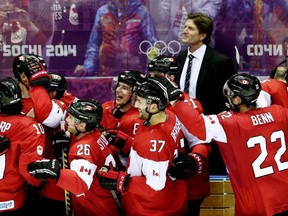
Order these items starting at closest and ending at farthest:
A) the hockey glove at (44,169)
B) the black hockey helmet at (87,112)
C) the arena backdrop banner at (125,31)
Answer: the hockey glove at (44,169) → the black hockey helmet at (87,112) → the arena backdrop banner at (125,31)

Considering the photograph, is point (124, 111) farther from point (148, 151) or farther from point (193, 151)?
point (148, 151)

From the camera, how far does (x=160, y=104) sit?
3627mm

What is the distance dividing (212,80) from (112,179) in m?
1.26

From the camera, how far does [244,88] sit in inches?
146

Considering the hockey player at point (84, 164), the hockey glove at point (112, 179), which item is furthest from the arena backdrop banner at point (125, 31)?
the hockey glove at point (112, 179)

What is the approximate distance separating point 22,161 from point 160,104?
2.89ft

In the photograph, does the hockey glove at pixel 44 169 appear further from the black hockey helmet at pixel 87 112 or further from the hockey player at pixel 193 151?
the hockey player at pixel 193 151

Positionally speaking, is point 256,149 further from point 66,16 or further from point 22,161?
point 66,16

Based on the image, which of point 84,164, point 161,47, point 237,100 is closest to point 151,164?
point 84,164

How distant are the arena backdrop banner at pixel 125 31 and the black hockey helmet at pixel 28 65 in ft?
8.09

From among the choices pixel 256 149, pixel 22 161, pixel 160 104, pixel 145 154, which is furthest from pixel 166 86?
pixel 22 161

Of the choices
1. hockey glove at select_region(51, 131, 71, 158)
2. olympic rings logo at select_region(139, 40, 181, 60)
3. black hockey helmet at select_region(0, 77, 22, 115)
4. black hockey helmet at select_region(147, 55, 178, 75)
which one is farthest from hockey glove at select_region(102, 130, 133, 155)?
olympic rings logo at select_region(139, 40, 181, 60)

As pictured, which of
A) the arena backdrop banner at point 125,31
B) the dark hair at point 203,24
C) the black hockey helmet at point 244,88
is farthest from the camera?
the arena backdrop banner at point 125,31

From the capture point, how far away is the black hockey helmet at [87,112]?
3.81 m
